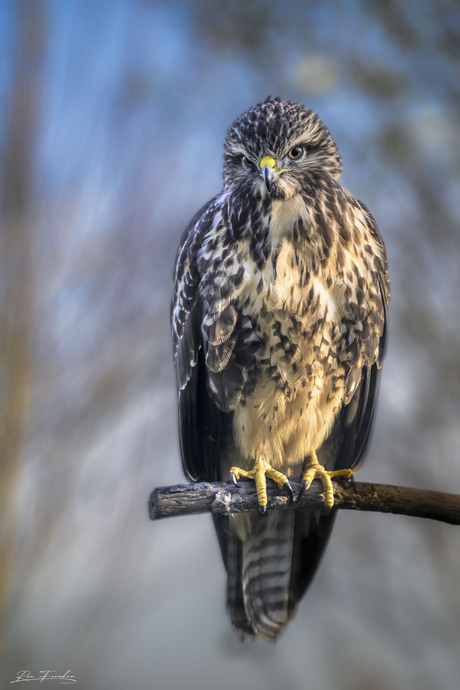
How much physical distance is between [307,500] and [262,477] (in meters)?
0.14

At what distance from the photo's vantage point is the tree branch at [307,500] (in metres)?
1.71

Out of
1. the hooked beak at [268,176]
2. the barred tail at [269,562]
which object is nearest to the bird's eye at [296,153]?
the hooked beak at [268,176]

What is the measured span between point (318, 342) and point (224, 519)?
0.77 m

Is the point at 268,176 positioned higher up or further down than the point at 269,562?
higher up

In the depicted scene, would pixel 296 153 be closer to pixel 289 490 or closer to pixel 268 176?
pixel 268 176

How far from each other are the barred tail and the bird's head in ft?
3.52

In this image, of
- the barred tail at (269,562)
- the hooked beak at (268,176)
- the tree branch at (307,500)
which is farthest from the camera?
the barred tail at (269,562)

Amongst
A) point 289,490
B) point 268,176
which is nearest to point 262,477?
point 289,490

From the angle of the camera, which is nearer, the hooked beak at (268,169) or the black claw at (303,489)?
the hooked beak at (268,169)

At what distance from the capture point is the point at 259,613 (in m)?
2.24

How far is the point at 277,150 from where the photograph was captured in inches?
76.2

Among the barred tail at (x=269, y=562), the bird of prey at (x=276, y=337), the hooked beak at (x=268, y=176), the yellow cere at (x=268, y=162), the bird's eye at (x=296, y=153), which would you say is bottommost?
the barred tail at (x=269, y=562)

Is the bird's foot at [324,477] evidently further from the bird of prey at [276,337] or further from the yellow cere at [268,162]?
the yellow cere at [268,162]

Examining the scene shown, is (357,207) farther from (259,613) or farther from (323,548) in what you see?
(259,613)
